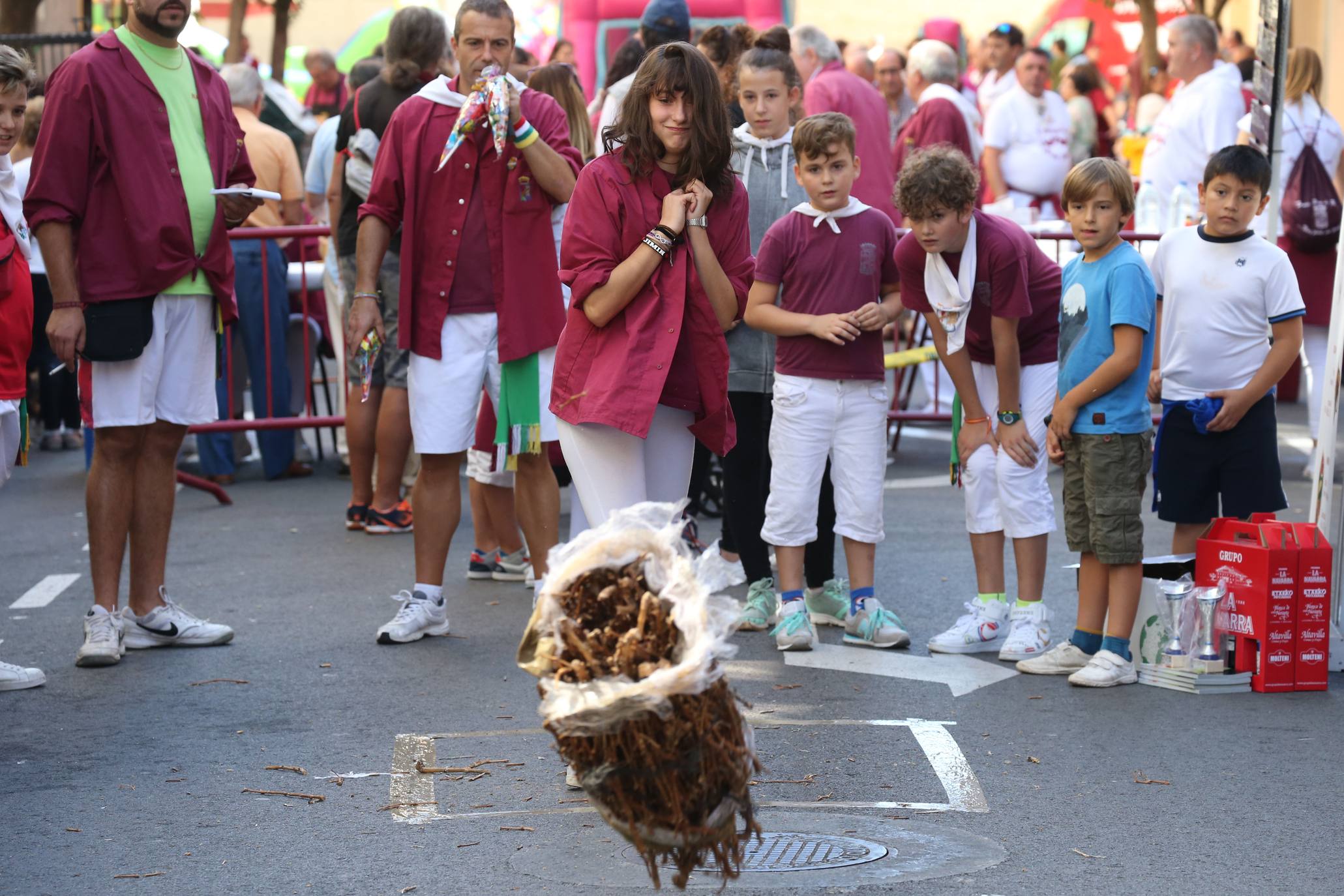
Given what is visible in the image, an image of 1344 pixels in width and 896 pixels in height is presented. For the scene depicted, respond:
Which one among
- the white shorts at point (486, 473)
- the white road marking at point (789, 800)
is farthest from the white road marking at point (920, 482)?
the white road marking at point (789, 800)

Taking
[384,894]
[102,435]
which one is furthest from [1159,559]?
[102,435]

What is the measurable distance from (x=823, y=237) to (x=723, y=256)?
150 centimetres

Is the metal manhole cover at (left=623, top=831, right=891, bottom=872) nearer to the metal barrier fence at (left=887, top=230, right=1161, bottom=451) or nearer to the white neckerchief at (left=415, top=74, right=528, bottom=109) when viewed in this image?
the white neckerchief at (left=415, top=74, right=528, bottom=109)

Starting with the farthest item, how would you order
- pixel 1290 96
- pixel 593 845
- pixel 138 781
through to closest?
1. pixel 1290 96
2. pixel 138 781
3. pixel 593 845

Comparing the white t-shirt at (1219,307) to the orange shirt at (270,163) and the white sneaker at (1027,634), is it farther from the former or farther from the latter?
the orange shirt at (270,163)

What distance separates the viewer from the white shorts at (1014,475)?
6.09 metres

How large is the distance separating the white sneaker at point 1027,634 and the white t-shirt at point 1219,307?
3.14 feet

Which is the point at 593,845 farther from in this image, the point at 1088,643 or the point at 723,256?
the point at 1088,643

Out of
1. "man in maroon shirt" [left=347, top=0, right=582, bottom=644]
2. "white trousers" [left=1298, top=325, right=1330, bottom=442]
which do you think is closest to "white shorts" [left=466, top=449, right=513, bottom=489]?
"man in maroon shirt" [left=347, top=0, right=582, bottom=644]

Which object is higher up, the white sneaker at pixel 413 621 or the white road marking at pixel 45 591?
the white sneaker at pixel 413 621

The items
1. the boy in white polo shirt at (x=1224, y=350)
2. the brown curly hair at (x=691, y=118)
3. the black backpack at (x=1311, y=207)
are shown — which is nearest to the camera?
the brown curly hair at (x=691, y=118)

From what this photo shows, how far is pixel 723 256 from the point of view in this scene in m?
4.77

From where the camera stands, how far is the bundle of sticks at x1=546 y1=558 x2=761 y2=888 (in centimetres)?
304

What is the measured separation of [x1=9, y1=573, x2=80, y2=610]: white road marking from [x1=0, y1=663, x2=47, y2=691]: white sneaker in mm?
1339
